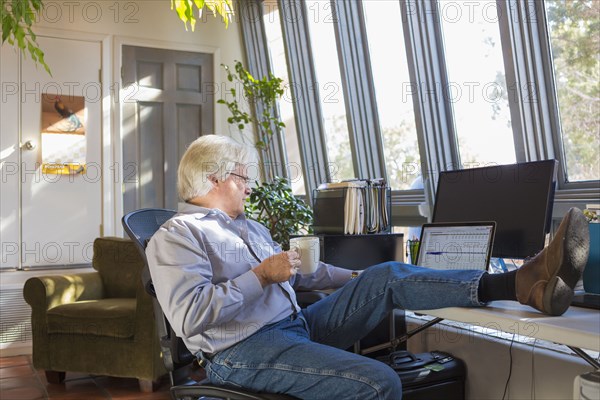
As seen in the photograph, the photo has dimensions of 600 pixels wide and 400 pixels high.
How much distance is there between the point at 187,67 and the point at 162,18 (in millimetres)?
443

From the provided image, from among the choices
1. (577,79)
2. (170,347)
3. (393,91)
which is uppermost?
(393,91)

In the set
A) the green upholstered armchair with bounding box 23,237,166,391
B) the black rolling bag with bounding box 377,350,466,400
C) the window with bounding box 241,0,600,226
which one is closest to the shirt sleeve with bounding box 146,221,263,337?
the black rolling bag with bounding box 377,350,466,400

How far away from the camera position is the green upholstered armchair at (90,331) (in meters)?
3.64

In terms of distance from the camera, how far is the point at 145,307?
3650 mm

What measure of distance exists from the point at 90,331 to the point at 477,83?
2.66m

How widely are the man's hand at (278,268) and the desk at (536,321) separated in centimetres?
41

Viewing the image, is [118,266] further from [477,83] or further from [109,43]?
[477,83]

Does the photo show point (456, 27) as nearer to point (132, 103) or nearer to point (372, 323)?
point (372, 323)

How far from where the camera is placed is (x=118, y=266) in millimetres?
4262

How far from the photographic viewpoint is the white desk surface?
1305 mm

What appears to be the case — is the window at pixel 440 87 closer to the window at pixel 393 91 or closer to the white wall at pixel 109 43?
the window at pixel 393 91

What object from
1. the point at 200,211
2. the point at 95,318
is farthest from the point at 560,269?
the point at 95,318

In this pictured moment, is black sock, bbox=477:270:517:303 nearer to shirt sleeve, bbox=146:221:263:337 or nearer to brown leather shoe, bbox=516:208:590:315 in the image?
brown leather shoe, bbox=516:208:590:315

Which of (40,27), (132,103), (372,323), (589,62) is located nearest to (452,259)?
(372,323)
